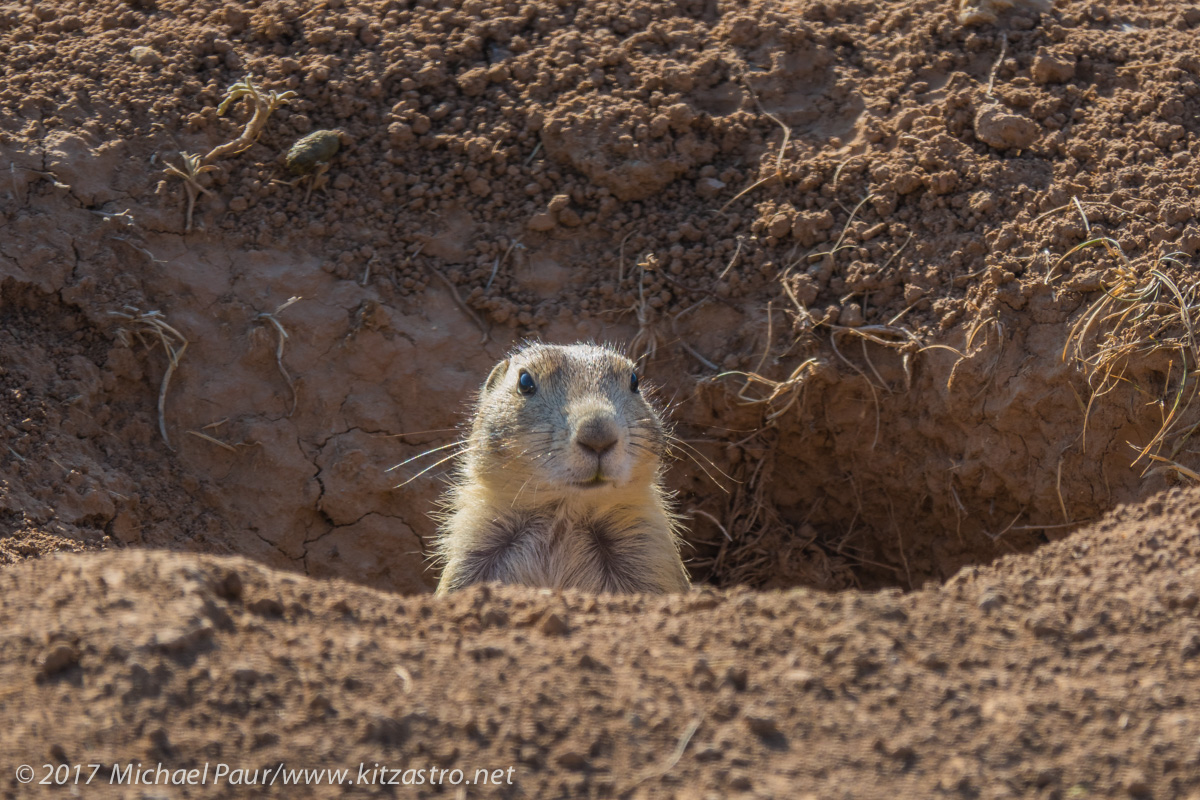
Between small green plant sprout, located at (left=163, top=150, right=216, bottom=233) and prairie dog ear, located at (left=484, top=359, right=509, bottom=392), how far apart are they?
2726mm

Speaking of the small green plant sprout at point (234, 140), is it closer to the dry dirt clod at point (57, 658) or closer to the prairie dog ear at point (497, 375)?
the prairie dog ear at point (497, 375)

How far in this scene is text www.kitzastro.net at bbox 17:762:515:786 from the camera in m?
2.94

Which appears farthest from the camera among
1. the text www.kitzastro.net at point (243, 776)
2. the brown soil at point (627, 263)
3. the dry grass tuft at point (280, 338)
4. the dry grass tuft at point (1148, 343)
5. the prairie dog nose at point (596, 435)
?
the dry grass tuft at point (280, 338)

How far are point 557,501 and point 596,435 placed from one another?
0.94m

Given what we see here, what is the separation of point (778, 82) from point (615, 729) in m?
6.62

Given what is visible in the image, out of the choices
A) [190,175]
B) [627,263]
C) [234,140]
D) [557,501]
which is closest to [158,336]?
[190,175]

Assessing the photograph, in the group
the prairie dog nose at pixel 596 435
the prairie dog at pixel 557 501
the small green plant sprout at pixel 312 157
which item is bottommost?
the prairie dog at pixel 557 501

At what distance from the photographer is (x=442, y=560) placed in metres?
7.73

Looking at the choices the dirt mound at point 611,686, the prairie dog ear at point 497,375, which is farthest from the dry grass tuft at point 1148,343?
the prairie dog ear at point 497,375

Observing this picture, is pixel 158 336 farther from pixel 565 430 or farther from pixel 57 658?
pixel 57 658

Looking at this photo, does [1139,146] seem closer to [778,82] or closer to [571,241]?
[778,82]

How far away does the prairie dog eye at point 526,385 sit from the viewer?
6.55 m

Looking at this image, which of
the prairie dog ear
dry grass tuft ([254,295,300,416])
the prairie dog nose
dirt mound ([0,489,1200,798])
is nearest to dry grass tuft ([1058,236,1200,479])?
dirt mound ([0,489,1200,798])

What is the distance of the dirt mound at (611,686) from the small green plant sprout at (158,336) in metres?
3.72
